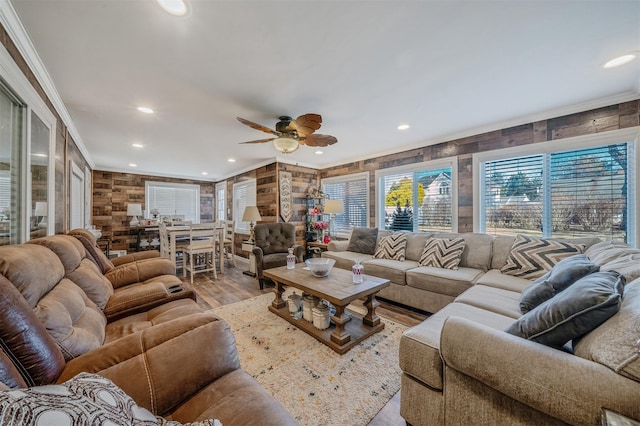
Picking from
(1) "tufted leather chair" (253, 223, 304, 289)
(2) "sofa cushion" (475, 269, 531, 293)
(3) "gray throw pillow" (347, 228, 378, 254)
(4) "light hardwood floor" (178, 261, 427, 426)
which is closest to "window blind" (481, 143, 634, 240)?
(2) "sofa cushion" (475, 269, 531, 293)

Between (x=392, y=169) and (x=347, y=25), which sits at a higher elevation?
(x=347, y=25)

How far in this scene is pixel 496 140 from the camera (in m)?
3.21

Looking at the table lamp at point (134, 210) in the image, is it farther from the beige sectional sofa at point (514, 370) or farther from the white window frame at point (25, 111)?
the beige sectional sofa at point (514, 370)

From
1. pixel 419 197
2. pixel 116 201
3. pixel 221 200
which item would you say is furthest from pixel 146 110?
pixel 221 200

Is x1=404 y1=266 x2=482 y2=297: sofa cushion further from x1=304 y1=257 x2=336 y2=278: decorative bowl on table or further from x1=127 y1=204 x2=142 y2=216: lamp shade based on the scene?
x1=127 y1=204 x2=142 y2=216: lamp shade

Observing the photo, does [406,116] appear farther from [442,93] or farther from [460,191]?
[460,191]

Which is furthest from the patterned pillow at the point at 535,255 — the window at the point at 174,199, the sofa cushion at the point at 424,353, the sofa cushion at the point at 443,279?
the window at the point at 174,199

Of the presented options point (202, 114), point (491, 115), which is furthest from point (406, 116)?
point (202, 114)

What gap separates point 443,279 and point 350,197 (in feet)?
9.35

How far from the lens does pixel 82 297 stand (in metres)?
1.47

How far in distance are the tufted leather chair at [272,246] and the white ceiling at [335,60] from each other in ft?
6.07

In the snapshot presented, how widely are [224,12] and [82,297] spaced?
6.43 feet

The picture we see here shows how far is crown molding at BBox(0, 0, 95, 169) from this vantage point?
1.39m

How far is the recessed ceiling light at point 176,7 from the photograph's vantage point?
4.30ft
